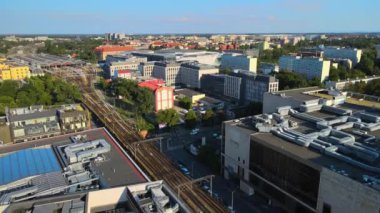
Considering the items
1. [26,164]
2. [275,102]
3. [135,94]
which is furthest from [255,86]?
[26,164]

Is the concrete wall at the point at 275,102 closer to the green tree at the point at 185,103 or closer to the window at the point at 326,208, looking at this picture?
the green tree at the point at 185,103

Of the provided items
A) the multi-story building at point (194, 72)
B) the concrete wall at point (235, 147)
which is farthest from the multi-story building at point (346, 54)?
the concrete wall at point (235, 147)

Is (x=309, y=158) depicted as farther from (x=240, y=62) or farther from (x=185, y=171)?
(x=240, y=62)

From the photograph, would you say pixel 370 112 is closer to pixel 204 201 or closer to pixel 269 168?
pixel 269 168

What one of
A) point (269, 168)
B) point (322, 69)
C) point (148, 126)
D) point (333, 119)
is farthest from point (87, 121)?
point (322, 69)

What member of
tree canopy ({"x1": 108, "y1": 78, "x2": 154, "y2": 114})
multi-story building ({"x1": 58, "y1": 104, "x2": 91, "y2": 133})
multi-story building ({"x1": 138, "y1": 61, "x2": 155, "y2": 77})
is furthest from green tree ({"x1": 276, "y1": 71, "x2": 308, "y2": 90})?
multi-story building ({"x1": 58, "y1": 104, "x2": 91, "y2": 133})

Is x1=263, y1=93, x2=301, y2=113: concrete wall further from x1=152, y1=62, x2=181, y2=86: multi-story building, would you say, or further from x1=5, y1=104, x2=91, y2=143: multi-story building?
x1=152, y1=62, x2=181, y2=86: multi-story building
